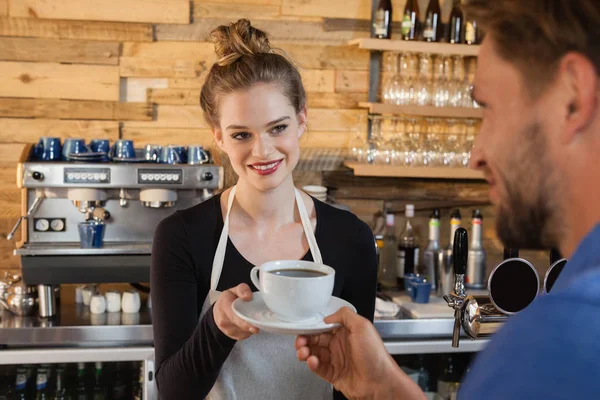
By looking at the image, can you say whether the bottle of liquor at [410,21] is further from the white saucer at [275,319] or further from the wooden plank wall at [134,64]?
the white saucer at [275,319]

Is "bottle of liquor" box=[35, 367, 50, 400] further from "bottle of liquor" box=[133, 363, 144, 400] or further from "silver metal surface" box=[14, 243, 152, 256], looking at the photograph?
"silver metal surface" box=[14, 243, 152, 256]

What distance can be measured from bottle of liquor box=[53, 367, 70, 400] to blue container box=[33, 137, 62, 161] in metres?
0.79

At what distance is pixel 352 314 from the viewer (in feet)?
3.94

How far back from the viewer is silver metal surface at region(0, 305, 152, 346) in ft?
8.35

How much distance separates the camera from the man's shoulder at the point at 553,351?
54 centimetres

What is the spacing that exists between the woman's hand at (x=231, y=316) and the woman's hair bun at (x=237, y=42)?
0.65 metres

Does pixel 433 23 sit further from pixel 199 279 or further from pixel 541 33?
pixel 541 33

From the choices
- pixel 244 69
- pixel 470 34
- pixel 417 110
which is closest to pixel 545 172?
pixel 244 69

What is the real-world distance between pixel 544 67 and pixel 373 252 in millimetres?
1112

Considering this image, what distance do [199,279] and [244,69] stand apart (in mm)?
499

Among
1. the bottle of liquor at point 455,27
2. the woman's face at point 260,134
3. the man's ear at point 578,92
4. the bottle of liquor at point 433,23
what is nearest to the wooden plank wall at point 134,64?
the bottle of liquor at point 433,23

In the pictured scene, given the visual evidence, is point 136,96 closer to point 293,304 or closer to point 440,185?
point 440,185

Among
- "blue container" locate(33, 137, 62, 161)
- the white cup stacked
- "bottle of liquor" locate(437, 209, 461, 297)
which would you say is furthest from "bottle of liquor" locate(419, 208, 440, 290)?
"blue container" locate(33, 137, 62, 161)

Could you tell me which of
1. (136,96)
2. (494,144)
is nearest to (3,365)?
(136,96)
